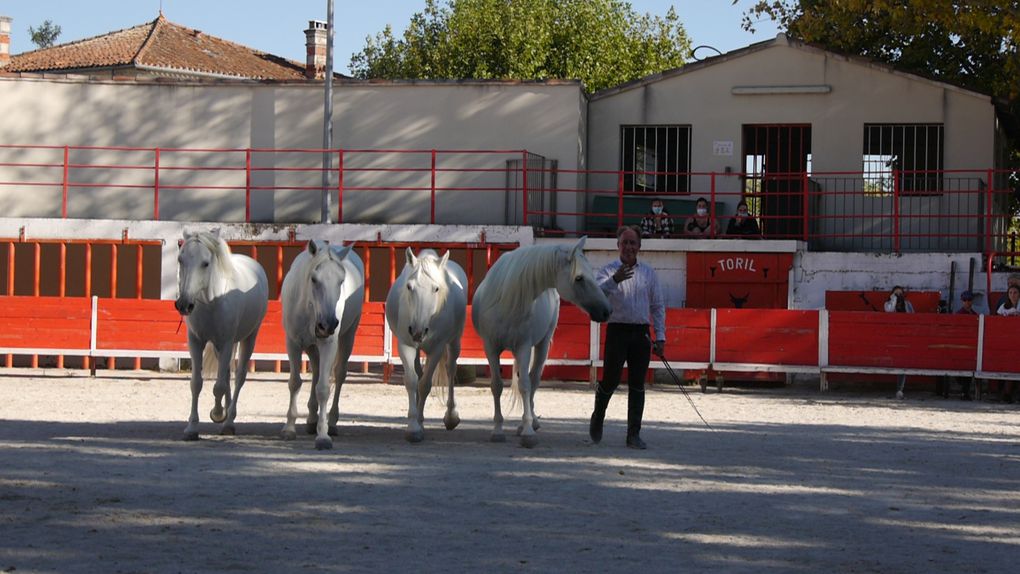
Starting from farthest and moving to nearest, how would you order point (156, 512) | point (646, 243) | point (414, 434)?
point (646, 243) → point (414, 434) → point (156, 512)

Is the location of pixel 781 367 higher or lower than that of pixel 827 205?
lower

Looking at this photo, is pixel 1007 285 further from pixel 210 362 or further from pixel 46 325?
pixel 46 325

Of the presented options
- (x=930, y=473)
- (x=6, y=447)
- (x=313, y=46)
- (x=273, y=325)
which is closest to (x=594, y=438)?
(x=930, y=473)

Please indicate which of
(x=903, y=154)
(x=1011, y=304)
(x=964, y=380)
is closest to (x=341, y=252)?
(x=964, y=380)

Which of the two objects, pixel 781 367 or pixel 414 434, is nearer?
pixel 414 434

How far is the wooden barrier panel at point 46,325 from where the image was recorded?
21.4 meters

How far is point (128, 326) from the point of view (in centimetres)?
2138

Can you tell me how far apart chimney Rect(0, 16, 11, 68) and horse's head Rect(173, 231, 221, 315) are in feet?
126

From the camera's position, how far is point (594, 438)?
12.2 meters

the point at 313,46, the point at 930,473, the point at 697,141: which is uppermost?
the point at 313,46

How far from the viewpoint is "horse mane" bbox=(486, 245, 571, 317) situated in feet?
38.2

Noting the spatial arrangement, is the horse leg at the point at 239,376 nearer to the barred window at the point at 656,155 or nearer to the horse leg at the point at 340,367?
the horse leg at the point at 340,367

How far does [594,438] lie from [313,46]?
39.9 meters

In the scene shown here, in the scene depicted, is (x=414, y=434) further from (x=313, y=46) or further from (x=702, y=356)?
(x=313, y=46)
